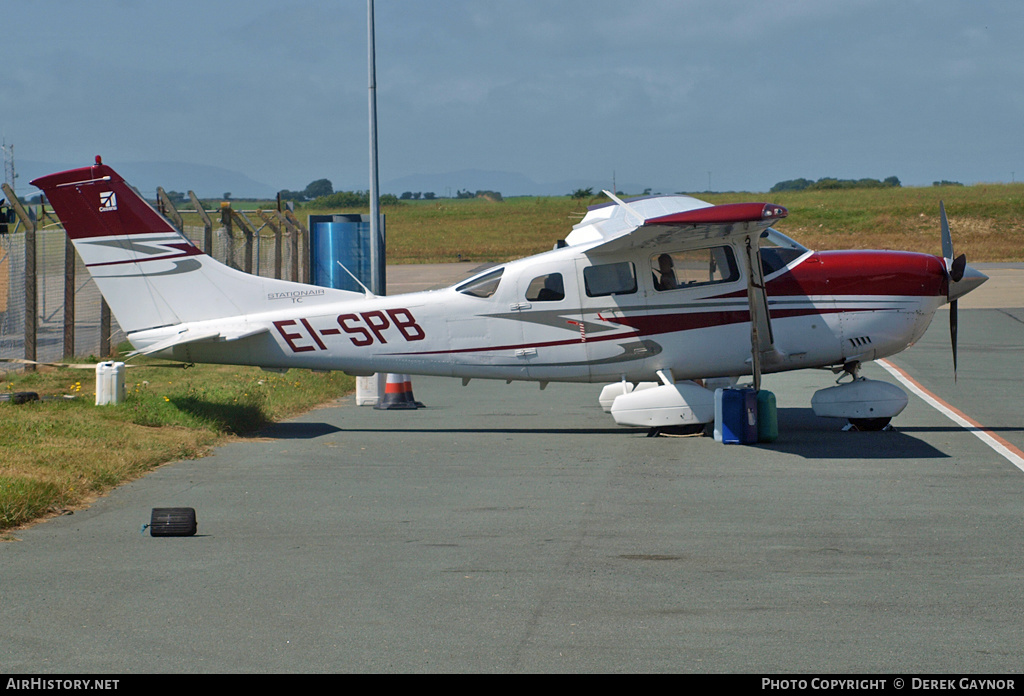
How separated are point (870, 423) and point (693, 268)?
2.73 meters

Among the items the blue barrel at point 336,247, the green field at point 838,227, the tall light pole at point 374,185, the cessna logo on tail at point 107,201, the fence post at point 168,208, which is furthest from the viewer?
the green field at point 838,227

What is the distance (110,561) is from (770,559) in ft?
13.8

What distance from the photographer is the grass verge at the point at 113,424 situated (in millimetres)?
8398

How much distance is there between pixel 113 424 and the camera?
36.9 feet

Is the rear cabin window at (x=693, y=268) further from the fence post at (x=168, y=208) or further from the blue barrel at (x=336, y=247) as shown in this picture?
A: the fence post at (x=168, y=208)

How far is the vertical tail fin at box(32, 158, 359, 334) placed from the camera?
39.8 ft

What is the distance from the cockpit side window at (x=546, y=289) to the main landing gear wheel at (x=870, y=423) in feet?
12.1

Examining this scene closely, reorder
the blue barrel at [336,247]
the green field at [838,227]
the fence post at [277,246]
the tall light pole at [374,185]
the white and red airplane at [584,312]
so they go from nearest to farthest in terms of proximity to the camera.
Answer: the white and red airplane at [584,312]
the tall light pole at [374,185]
the blue barrel at [336,247]
the fence post at [277,246]
the green field at [838,227]

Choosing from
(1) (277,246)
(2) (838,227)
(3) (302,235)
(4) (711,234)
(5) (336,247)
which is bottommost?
(4) (711,234)

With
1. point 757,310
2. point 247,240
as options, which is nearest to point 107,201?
point 757,310

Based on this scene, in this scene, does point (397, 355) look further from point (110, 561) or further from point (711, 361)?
point (110, 561)

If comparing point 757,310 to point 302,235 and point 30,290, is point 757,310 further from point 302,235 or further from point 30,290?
point 302,235

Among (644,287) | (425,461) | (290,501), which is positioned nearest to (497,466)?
(425,461)

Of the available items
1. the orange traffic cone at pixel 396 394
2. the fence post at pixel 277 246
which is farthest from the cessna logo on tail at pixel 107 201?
the fence post at pixel 277 246
